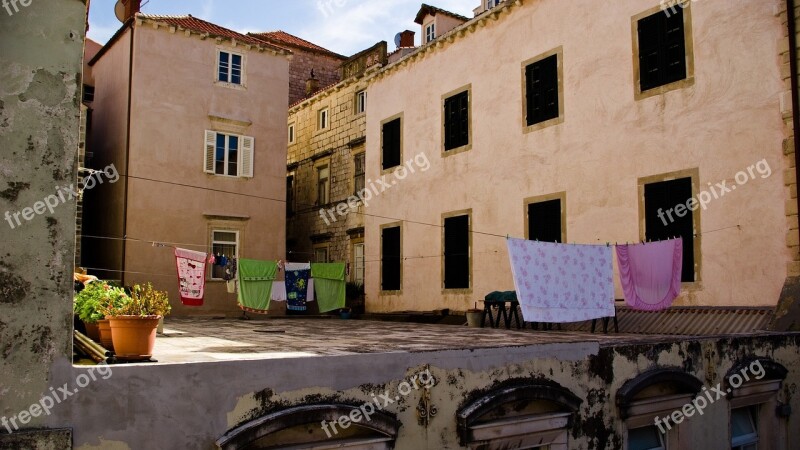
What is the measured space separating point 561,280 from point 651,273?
1943mm

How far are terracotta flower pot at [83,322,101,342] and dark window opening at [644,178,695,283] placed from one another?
10.7 meters

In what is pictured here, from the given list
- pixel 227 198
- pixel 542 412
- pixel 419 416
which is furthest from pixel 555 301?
pixel 227 198

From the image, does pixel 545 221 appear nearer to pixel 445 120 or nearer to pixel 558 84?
pixel 558 84

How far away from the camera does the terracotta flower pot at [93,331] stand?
713 centimetres

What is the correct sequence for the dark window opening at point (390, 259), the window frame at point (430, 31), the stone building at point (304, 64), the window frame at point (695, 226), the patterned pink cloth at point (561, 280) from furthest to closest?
the stone building at point (304, 64) → the window frame at point (430, 31) → the dark window opening at point (390, 259) → the window frame at point (695, 226) → the patterned pink cloth at point (561, 280)

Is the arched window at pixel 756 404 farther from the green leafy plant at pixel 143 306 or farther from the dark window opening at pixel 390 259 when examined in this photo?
the dark window opening at pixel 390 259

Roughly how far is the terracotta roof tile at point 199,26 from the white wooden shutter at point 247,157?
3357mm

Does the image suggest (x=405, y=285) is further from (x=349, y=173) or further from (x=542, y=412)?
(x=542, y=412)

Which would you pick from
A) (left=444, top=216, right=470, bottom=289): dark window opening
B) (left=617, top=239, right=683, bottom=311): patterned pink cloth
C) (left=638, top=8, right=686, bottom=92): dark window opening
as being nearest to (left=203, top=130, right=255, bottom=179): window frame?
(left=444, top=216, right=470, bottom=289): dark window opening

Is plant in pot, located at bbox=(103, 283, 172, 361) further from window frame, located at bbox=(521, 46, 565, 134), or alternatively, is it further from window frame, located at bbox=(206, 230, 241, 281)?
window frame, located at bbox=(206, 230, 241, 281)

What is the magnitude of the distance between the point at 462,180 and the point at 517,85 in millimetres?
3062

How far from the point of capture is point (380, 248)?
69.4 ft

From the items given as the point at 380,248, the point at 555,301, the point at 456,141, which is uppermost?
the point at 456,141

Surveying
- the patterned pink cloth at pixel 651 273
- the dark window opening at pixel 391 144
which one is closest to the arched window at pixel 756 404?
the patterned pink cloth at pixel 651 273
